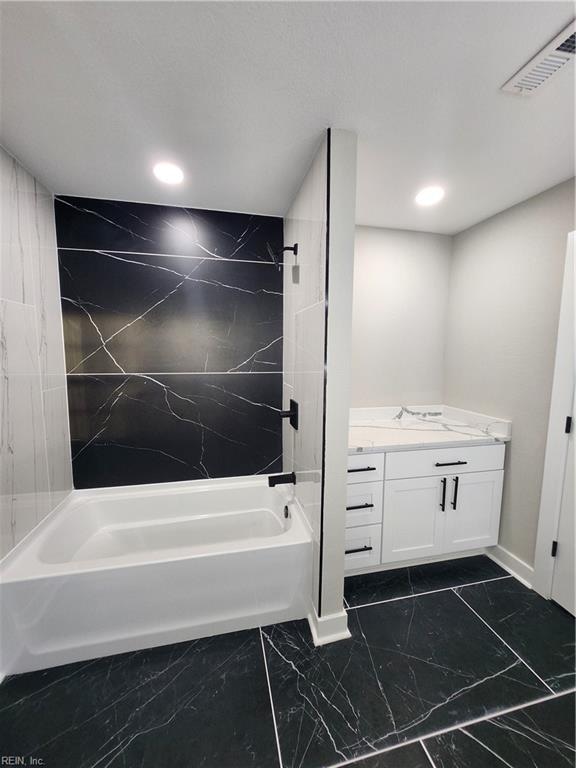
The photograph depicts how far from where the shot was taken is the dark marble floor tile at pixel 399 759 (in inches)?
41.4

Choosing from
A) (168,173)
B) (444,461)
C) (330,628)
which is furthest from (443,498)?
(168,173)

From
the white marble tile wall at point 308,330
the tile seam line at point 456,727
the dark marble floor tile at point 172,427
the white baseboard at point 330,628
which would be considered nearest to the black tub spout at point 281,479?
the white marble tile wall at point 308,330

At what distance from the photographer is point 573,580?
164cm

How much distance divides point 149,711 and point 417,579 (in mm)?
1537

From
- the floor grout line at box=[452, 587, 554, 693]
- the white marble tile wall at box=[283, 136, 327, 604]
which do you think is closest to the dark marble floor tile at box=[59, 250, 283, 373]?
the white marble tile wall at box=[283, 136, 327, 604]

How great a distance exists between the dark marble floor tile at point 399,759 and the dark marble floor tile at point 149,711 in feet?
1.07

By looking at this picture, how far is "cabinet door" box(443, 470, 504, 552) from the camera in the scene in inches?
77.3

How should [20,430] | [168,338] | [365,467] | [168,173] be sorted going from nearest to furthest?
[20,430] → [168,173] → [365,467] → [168,338]

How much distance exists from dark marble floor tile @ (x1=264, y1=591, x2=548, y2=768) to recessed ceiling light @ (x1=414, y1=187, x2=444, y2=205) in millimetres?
2381

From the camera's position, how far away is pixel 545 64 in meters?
1.00

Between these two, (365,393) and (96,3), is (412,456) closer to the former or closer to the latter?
(365,393)

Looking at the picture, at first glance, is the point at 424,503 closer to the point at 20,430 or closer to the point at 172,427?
the point at 172,427

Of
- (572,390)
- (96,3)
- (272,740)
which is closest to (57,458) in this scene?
(272,740)

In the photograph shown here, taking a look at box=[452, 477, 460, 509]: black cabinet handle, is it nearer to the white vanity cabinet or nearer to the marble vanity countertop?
the white vanity cabinet
